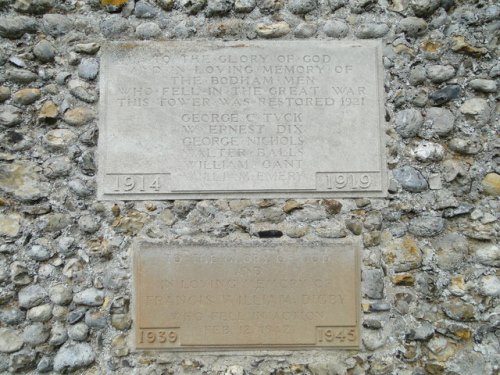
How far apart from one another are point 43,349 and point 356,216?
2.33m

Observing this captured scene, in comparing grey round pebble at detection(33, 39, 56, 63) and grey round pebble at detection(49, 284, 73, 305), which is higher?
grey round pebble at detection(33, 39, 56, 63)

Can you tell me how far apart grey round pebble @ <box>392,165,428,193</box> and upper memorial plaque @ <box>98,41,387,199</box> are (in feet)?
0.42

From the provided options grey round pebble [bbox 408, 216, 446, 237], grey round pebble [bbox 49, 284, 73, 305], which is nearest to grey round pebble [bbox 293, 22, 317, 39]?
grey round pebble [bbox 408, 216, 446, 237]

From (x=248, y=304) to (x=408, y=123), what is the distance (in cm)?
171

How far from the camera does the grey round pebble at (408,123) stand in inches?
158

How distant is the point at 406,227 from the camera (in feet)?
12.9

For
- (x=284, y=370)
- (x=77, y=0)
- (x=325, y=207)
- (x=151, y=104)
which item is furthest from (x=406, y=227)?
(x=77, y=0)

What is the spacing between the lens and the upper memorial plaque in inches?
155

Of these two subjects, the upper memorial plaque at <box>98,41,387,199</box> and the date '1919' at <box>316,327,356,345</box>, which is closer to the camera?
the date '1919' at <box>316,327,356,345</box>

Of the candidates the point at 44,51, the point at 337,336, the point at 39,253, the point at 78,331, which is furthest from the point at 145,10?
the point at 337,336

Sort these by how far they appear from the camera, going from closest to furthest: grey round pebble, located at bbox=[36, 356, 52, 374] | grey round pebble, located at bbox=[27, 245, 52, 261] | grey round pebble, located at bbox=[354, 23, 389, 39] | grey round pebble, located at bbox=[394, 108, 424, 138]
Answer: grey round pebble, located at bbox=[36, 356, 52, 374]
grey round pebble, located at bbox=[27, 245, 52, 261]
grey round pebble, located at bbox=[394, 108, 424, 138]
grey round pebble, located at bbox=[354, 23, 389, 39]

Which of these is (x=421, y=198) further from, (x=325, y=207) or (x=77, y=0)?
(x=77, y=0)

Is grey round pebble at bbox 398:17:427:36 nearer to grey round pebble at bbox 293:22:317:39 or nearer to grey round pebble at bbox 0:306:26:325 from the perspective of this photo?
grey round pebble at bbox 293:22:317:39

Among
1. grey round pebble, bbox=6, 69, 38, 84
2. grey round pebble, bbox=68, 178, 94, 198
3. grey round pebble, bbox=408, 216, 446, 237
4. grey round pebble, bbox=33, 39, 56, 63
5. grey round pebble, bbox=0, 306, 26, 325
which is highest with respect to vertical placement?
grey round pebble, bbox=33, 39, 56, 63
